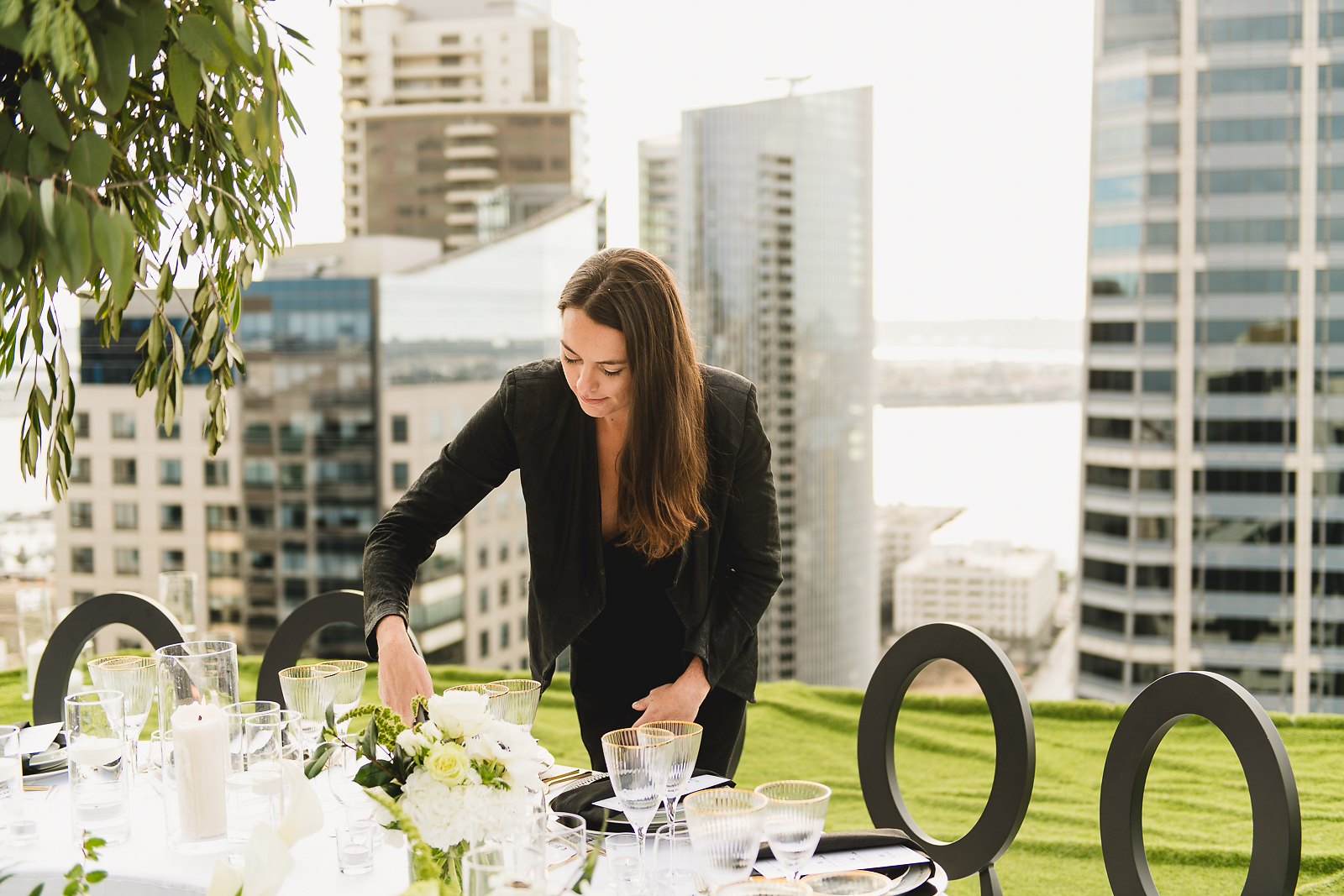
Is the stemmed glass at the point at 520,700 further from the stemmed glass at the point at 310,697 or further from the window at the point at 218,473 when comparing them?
the window at the point at 218,473

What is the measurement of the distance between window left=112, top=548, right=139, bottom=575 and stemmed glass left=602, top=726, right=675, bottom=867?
4371cm

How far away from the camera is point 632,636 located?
7.54ft

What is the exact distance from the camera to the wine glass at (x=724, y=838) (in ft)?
4.12

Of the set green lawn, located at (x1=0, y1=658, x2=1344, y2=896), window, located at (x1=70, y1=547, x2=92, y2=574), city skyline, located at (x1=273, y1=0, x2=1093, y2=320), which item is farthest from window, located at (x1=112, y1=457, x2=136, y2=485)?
green lawn, located at (x1=0, y1=658, x2=1344, y2=896)

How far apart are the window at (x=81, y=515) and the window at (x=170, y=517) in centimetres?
252

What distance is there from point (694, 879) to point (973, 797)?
10.9ft

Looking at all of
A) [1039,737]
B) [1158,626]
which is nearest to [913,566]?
[1158,626]

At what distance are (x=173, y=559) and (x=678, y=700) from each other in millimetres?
43579

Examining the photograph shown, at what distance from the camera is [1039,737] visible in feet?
16.2

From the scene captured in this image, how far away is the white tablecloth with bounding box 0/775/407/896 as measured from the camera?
152cm

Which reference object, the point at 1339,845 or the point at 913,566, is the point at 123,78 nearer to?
the point at 1339,845

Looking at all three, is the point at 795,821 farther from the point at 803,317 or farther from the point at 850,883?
the point at 803,317

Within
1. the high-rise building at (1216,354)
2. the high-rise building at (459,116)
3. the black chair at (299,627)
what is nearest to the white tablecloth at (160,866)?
the black chair at (299,627)

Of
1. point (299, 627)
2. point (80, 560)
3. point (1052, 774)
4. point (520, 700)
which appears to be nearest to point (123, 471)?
point (80, 560)
